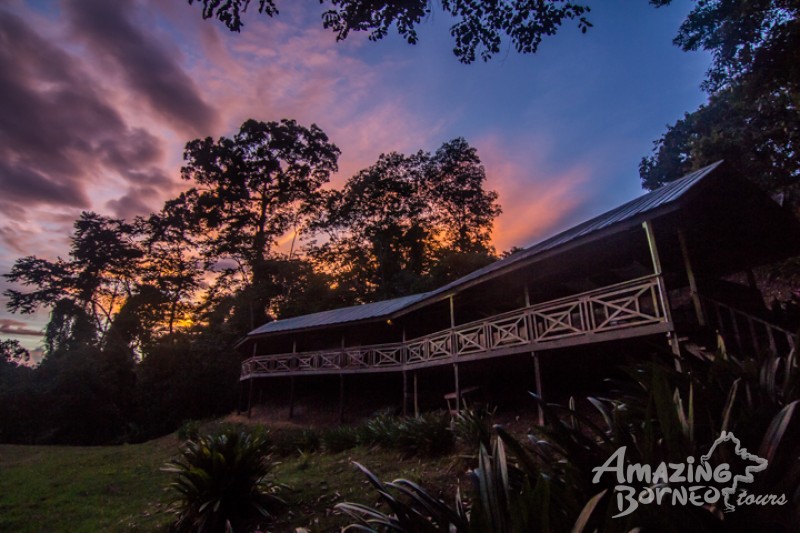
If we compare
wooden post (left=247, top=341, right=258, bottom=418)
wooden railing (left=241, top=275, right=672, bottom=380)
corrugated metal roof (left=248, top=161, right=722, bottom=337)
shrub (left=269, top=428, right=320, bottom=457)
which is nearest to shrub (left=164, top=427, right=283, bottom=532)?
shrub (left=269, top=428, right=320, bottom=457)

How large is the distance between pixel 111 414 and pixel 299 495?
28038 mm

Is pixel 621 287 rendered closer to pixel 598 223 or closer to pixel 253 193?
pixel 598 223

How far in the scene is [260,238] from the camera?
35562 millimetres

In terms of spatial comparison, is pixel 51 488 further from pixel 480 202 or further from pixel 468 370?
pixel 480 202

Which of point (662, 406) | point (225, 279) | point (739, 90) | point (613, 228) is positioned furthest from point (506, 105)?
point (225, 279)

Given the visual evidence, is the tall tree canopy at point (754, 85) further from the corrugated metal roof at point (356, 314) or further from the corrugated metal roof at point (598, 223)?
the corrugated metal roof at point (356, 314)

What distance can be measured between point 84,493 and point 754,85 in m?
27.5

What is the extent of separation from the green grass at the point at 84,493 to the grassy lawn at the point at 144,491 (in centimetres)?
2

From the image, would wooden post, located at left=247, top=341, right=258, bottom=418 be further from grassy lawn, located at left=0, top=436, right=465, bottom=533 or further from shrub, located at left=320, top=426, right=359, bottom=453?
shrub, located at left=320, top=426, right=359, bottom=453

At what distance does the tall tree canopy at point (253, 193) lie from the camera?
35.2 meters

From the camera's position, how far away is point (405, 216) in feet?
128

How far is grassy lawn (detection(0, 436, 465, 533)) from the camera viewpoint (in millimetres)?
6582

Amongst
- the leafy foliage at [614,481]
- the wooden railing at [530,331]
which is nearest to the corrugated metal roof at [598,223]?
the wooden railing at [530,331]

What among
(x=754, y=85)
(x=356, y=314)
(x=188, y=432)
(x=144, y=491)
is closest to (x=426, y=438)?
(x=144, y=491)
